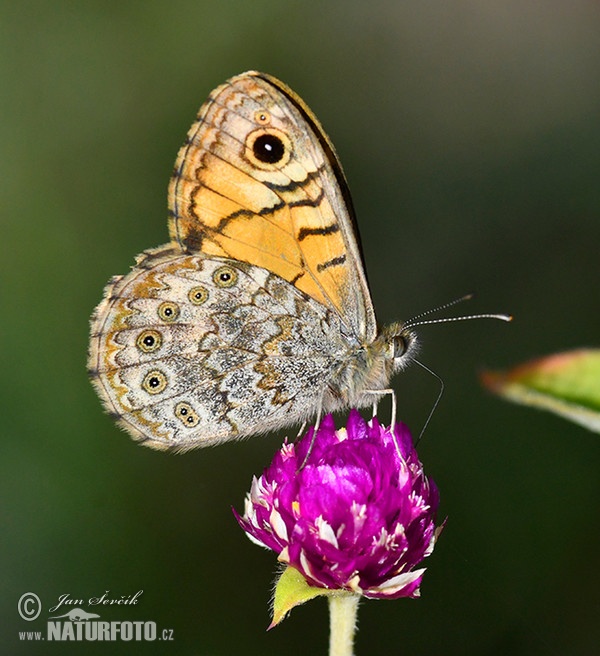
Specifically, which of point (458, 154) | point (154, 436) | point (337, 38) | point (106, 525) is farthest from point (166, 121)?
point (154, 436)

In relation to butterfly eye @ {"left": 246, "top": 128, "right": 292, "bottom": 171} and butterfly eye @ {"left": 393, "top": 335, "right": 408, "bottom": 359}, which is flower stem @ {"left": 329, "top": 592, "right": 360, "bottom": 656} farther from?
butterfly eye @ {"left": 246, "top": 128, "right": 292, "bottom": 171}

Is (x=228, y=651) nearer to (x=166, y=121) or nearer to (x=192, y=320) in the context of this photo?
(x=192, y=320)

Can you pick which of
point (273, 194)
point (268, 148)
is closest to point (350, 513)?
point (273, 194)

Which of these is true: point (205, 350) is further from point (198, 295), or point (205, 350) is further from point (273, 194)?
point (273, 194)

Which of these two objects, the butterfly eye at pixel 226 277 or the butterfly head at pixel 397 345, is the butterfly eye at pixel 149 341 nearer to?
the butterfly eye at pixel 226 277

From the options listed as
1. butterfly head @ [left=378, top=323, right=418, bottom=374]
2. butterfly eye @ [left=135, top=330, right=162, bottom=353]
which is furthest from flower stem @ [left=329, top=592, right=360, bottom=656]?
butterfly eye @ [left=135, top=330, right=162, bottom=353]

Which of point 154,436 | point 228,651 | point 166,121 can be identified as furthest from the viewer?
point 166,121
